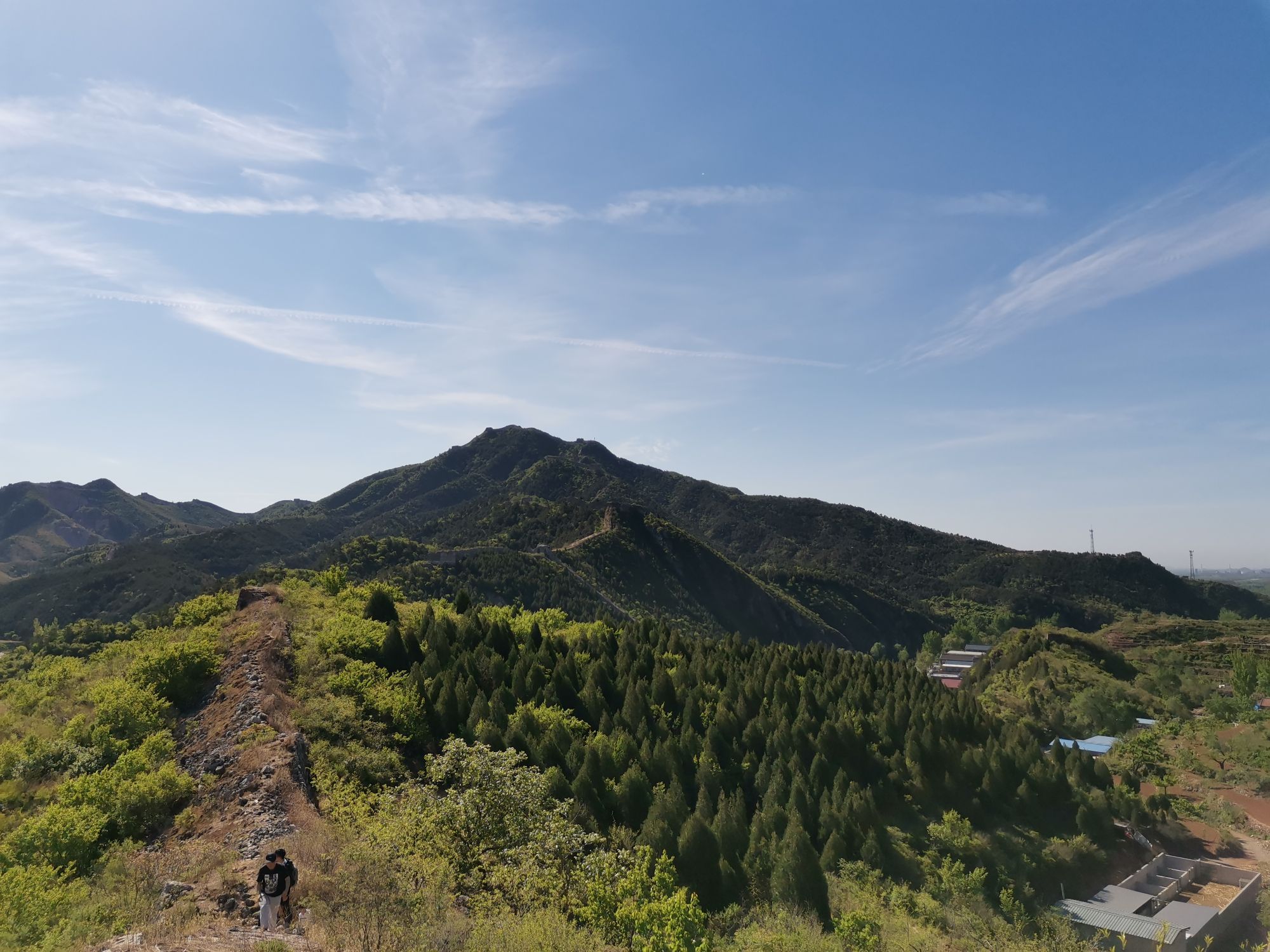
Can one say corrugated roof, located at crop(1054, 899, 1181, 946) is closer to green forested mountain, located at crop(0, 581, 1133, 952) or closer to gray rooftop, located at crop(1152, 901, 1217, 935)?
gray rooftop, located at crop(1152, 901, 1217, 935)

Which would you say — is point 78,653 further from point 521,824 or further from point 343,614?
point 521,824

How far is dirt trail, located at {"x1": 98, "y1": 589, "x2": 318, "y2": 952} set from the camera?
16.2m

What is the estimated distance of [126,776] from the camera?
23.5 metres

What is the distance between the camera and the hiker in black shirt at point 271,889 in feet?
50.1

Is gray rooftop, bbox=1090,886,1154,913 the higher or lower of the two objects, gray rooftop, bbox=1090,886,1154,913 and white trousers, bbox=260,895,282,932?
the lower

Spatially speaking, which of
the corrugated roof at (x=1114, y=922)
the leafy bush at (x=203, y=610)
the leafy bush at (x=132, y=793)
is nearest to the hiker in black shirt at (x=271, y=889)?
the leafy bush at (x=132, y=793)

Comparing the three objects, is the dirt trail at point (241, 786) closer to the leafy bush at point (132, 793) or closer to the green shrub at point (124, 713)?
the leafy bush at point (132, 793)

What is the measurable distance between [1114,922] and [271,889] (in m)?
41.7

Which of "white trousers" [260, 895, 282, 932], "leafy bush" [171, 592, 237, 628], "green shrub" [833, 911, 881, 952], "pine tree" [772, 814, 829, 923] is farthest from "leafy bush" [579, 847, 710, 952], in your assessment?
"leafy bush" [171, 592, 237, 628]

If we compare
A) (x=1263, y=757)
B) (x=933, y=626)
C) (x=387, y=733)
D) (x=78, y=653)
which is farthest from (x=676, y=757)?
(x=933, y=626)

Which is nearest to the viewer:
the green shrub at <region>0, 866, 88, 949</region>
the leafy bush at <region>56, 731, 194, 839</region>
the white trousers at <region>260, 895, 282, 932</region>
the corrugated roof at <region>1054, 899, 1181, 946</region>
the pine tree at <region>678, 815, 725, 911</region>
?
the green shrub at <region>0, 866, 88, 949</region>

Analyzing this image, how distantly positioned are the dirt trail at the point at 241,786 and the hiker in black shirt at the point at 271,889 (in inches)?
14.8

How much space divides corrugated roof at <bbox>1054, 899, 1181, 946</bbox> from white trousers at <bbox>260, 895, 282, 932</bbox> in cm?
3986

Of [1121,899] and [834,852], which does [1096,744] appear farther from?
[834,852]
